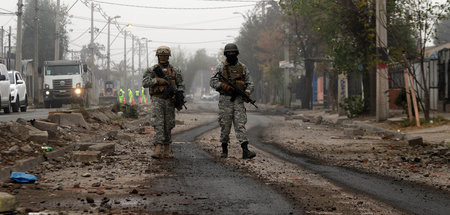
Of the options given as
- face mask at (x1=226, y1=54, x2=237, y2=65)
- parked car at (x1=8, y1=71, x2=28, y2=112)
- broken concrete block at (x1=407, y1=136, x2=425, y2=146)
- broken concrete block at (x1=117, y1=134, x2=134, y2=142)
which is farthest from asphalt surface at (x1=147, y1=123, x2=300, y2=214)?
parked car at (x1=8, y1=71, x2=28, y2=112)

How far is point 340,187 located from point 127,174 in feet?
9.09

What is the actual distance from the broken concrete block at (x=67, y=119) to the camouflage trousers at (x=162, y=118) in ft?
17.1

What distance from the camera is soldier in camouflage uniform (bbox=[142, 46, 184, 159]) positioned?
10297 mm

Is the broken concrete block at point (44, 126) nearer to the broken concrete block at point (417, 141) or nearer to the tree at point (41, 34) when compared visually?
the broken concrete block at point (417, 141)

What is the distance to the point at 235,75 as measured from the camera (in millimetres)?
10312

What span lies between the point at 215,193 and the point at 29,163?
3614 mm

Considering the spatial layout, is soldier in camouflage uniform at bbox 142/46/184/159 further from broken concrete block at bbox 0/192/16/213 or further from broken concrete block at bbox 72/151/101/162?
broken concrete block at bbox 0/192/16/213

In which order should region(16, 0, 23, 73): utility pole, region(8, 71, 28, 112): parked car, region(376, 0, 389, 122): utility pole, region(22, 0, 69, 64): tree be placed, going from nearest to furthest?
1. region(376, 0, 389, 122): utility pole
2. region(8, 71, 28, 112): parked car
3. region(16, 0, 23, 73): utility pole
4. region(22, 0, 69, 64): tree

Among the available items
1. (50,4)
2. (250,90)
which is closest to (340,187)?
(250,90)

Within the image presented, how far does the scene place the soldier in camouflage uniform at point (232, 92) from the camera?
1023 centimetres

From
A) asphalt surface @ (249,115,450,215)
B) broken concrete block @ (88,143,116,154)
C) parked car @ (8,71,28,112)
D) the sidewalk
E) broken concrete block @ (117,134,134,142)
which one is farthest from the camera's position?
parked car @ (8,71,28,112)

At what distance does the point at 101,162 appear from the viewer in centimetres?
965

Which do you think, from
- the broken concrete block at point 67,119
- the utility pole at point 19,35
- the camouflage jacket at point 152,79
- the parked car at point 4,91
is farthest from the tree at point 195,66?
the camouflage jacket at point 152,79

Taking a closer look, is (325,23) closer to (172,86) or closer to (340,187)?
(172,86)
